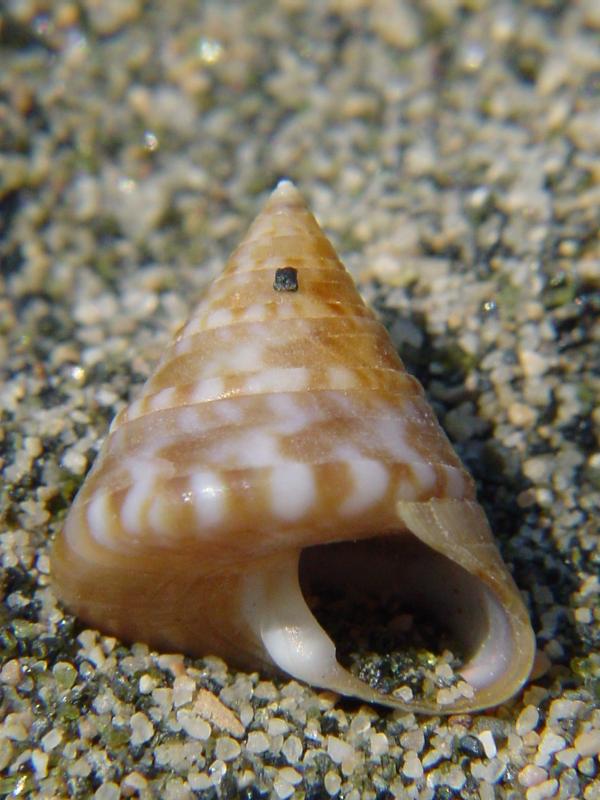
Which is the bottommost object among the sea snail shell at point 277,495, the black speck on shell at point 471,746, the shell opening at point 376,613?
the black speck on shell at point 471,746

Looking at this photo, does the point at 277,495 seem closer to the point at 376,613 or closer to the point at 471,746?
the point at 376,613

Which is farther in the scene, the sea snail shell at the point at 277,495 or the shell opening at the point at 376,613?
the shell opening at the point at 376,613

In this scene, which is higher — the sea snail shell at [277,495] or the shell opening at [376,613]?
the sea snail shell at [277,495]

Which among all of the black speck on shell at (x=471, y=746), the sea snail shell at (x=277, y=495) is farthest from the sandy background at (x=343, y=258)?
the sea snail shell at (x=277, y=495)

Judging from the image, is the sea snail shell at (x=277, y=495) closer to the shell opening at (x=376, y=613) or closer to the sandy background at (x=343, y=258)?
the shell opening at (x=376, y=613)

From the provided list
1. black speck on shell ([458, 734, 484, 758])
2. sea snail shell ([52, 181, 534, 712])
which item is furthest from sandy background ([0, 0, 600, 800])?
sea snail shell ([52, 181, 534, 712])

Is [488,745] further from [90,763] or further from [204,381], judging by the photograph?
[204,381]
